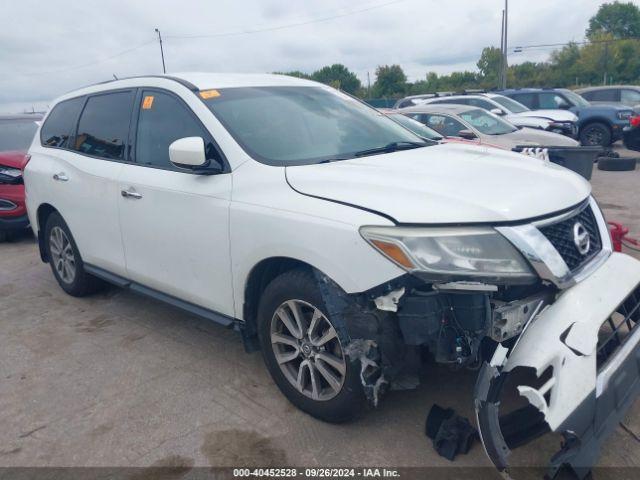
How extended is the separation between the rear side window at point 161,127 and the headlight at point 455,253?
151 cm

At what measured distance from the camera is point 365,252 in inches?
98.3

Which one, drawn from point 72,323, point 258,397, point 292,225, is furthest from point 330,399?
point 72,323

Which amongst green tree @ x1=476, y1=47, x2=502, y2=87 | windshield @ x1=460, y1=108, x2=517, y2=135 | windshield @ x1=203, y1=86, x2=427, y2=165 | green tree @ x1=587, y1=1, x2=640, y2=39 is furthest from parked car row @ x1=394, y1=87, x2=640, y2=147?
green tree @ x1=587, y1=1, x2=640, y2=39

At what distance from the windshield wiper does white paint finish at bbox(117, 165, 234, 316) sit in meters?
0.83

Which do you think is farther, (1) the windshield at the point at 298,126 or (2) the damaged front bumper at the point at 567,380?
(1) the windshield at the point at 298,126

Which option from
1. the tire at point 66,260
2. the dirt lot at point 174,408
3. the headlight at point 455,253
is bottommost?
the dirt lot at point 174,408

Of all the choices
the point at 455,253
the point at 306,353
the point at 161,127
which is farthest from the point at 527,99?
the point at 455,253

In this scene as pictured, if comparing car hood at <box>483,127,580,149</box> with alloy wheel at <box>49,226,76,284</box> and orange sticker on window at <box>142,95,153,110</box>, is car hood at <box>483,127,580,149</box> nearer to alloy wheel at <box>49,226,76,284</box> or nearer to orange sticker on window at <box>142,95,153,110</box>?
orange sticker on window at <box>142,95,153,110</box>

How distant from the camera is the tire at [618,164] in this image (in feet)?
35.9

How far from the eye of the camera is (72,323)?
467 cm

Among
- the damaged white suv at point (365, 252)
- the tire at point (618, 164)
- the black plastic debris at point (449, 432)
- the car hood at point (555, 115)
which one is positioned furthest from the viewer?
the car hood at point (555, 115)

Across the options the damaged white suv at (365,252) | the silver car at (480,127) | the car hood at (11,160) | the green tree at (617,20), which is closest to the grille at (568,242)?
the damaged white suv at (365,252)

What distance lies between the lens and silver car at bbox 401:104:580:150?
933cm

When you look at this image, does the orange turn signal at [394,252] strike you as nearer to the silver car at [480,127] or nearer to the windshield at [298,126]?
the windshield at [298,126]
